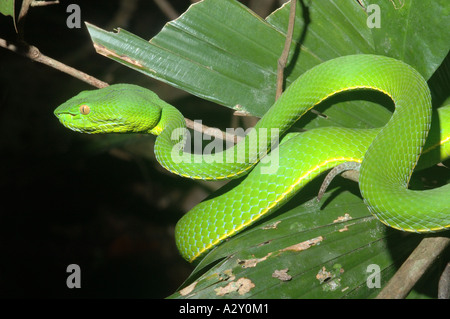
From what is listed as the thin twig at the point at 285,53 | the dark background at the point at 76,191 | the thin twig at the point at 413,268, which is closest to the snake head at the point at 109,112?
the thin twig at the point at 285,53

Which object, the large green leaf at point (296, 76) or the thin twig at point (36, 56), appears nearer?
the large green leaf at point (296, 76)

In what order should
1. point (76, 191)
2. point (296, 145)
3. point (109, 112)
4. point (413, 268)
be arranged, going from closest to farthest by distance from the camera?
point (413, 268)
point (296, 145)
point (109, 112)
point (76, 191)

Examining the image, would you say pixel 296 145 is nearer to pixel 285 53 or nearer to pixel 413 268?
pixel 285 53

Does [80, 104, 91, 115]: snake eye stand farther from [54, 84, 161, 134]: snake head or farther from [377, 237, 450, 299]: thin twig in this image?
[377, 237, 450, 299]: thin twig

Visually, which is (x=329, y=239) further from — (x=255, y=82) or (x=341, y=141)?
(x=255, y=82)

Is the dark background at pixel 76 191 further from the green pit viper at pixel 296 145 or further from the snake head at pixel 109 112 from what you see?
the green pit viper at pixel 296 145

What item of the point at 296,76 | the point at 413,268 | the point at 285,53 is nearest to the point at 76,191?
the point at 296,76

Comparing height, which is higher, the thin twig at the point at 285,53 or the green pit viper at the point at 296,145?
the thin twig at the point at 285,53
